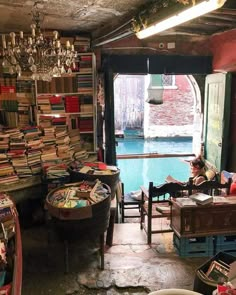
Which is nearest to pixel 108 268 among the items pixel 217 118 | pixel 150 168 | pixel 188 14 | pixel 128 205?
pixel 128 205

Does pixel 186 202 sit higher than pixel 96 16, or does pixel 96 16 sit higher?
pixel 96 16

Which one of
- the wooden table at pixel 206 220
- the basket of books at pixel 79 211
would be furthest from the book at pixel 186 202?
the basket of books at pixel 79 211

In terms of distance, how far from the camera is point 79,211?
310cm

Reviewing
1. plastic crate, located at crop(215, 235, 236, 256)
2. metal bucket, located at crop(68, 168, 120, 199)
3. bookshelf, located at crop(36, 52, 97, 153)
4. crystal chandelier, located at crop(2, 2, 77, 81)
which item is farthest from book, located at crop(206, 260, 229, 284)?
bookshelf, located at crop(36, 52, 97, 153)

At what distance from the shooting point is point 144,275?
3.19m

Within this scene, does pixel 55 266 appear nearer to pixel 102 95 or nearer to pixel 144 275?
pixel 144 275

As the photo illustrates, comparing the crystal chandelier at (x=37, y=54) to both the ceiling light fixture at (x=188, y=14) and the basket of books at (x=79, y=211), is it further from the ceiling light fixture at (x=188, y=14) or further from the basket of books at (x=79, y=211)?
the basket of books at (x=79, y=211)

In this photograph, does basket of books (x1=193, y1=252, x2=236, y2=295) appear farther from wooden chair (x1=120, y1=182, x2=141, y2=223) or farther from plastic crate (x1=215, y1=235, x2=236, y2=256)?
wooden chair (x1=120, y1=182, x2=141, y2=223)

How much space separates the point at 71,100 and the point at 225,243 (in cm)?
302

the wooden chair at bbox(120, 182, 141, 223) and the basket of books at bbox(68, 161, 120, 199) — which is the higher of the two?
the basket of books at bbox(68, 161, 120, 199)

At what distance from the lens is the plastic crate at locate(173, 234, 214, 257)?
3.53 metres

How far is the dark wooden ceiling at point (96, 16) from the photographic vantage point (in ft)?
10.3

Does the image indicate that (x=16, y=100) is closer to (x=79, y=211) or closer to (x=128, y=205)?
(x=79, y=211)

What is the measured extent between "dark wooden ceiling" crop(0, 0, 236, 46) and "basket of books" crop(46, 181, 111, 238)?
6.19 feet
